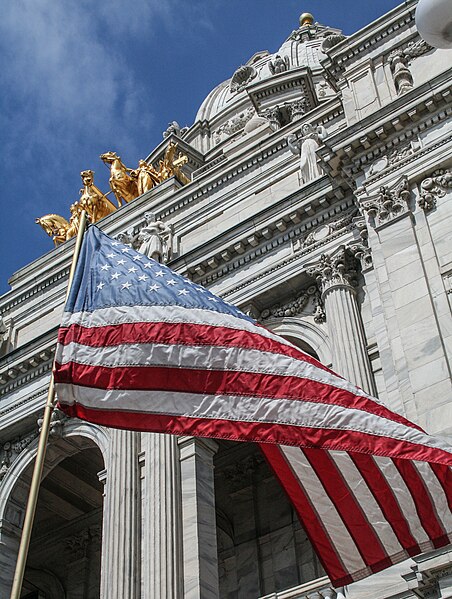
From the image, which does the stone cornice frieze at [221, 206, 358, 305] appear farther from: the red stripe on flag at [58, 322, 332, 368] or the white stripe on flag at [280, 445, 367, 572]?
the white stripe on flag at [280, 445, 367, 572]

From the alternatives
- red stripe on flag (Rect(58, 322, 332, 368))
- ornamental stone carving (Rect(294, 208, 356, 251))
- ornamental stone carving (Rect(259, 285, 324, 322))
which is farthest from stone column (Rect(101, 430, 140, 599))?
red stripe on flag (Rect(58, 322, 332, 368))

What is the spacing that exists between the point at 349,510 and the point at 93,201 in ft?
70.7

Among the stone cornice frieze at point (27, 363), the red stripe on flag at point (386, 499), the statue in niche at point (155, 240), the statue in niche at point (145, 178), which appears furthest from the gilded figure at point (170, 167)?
the red stripe on flag at point (386, 499)

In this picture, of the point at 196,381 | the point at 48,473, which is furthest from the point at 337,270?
the point at 48,473

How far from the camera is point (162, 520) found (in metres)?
19.0

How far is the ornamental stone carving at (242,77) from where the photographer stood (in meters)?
53.7

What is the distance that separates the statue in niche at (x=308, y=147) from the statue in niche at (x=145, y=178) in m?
7.85

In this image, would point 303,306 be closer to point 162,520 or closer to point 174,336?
point 162,520

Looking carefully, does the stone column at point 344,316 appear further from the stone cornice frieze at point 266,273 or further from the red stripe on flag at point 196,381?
the red stripe on flag at point 196,381

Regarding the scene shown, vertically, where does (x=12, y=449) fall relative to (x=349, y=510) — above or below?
above

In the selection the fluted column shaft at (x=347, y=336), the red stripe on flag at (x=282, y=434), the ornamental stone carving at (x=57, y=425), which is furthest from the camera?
the ornamental stone carving at (x=57, y=425)

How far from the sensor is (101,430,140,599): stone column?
1872cm

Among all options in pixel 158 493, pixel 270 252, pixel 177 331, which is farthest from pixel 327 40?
pixel 177 331

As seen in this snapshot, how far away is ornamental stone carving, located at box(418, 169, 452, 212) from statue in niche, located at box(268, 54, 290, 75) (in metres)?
31.3
